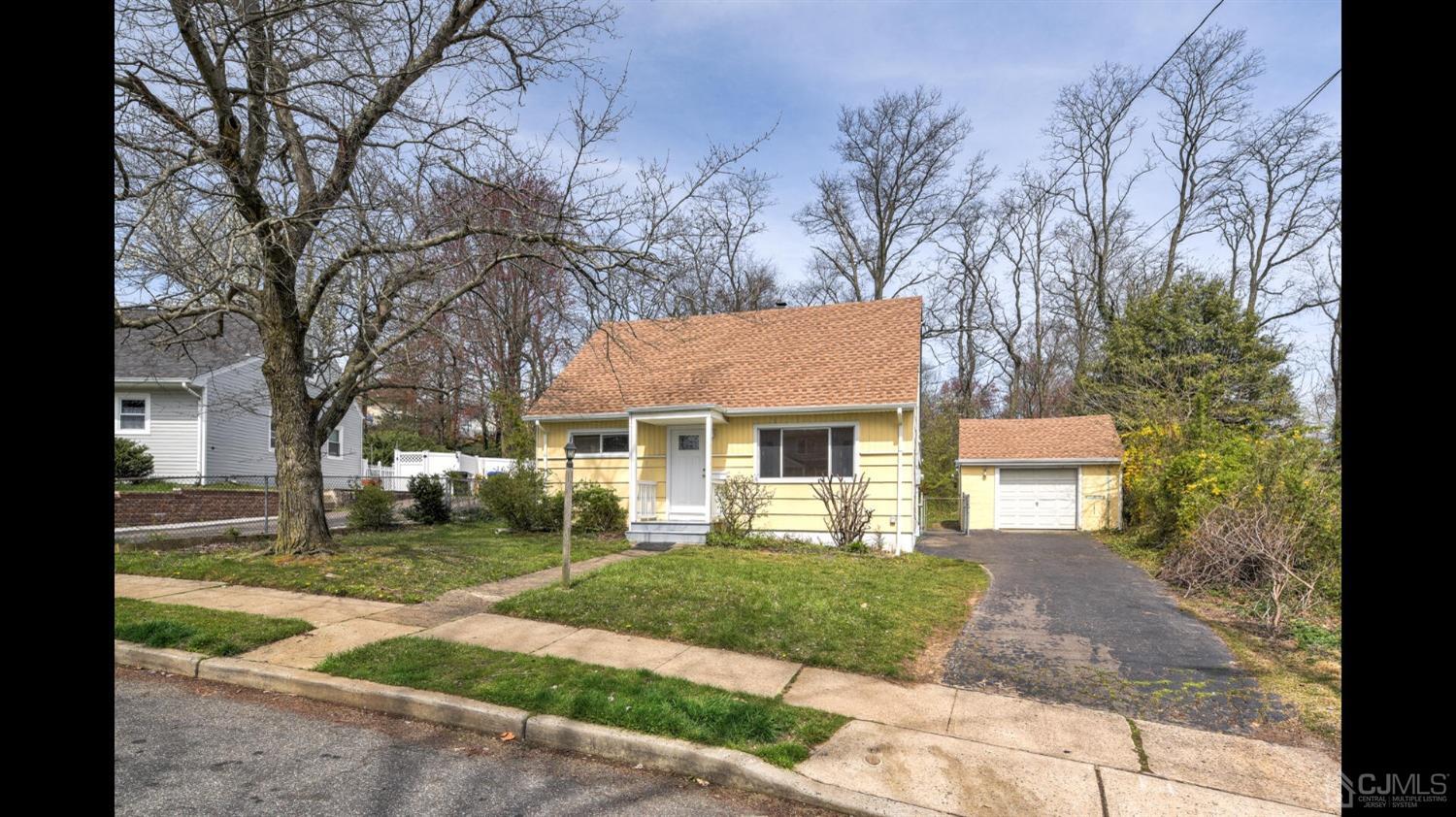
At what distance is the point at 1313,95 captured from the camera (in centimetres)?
602

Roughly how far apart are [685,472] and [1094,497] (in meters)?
12.4

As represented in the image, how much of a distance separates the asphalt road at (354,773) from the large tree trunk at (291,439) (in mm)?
5421

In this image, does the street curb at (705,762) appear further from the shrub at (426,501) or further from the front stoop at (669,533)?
the shrub at (426,501)

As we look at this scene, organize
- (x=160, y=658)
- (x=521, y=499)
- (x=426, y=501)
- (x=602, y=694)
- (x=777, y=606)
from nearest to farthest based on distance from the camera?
(x=602, y=694)
(x=160, y=658)
(x=777, y=606)
(x=521, y=499)
(x=426, y=501)

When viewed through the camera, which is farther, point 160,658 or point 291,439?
point 291,439

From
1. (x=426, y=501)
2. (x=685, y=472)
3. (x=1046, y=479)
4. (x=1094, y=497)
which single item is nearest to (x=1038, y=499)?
(x=1046, y=479)

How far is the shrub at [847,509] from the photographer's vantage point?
13297mm

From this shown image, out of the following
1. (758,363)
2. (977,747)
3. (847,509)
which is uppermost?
(758,363)

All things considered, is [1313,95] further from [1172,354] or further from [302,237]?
[1172,354]

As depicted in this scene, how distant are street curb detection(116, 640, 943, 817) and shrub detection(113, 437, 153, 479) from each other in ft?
50.2

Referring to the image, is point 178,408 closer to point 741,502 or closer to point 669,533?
point 669,533

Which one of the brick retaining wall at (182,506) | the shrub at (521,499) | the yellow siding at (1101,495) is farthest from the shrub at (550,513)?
the yellow siding at (1101,495)

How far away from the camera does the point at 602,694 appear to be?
5.04 m
